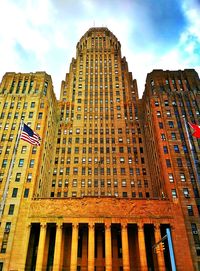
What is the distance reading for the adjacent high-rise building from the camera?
47.8m

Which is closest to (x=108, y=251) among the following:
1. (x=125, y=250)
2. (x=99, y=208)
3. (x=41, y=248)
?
(x=125, y=250)

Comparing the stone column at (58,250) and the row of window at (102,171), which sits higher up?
the row of window at (102,171)

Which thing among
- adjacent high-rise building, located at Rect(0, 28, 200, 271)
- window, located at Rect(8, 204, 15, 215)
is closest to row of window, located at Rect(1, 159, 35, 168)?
adjacent high-rise building, located at Rect(0, 28, 200, 271)

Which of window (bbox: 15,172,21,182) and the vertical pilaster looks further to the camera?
window (bbox: 15,172,21,182)

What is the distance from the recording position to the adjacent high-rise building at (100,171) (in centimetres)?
4781

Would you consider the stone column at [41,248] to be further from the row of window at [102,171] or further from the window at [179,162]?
the window at [179,162]

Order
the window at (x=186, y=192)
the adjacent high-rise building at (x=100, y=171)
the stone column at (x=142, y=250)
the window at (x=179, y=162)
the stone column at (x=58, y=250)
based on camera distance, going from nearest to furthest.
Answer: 1. the stone column at (x=142, y=250)
2. the stone column at (x=58, y=250)
3. the adjacent high-rise building at (x=100, y=171)
4. the window at (x=186, y=192)
5. the window at (x=179, y=162)

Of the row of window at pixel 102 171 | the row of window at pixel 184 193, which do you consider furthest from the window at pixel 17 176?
the row of window at pixel 184 193

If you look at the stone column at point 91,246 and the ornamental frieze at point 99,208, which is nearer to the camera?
the stone column at point 91,246

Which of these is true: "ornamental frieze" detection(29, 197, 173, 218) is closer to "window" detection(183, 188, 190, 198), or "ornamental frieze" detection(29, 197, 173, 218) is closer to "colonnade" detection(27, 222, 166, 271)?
"colonnade" detection(27, 222, 166, 271)

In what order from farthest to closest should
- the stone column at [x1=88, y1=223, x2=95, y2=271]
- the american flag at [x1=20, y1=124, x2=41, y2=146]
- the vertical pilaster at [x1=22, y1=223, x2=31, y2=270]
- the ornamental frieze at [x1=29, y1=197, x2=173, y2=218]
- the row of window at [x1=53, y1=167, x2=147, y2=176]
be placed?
the row of window at [x1=53, y1=167, x2=147, y2=176] → the ornamental frieze at [x1=29, y1=197, x2=173, y2=218] → the stone column at [x1=88, y1=223, x2=95, y2=271] → the vertical pilaster at [x1=22, y1=223, x2=31, y2=270] → the american flag at [x1=20, y1=124, x2=41, y2=146]

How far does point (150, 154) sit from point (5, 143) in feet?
133

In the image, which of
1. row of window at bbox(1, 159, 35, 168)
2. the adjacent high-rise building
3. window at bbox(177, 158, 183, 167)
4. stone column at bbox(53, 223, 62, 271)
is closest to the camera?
stone column at bbox(53, 223, 62, 271)

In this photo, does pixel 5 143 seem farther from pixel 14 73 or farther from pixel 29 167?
pixel 14 73
